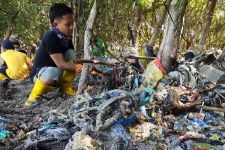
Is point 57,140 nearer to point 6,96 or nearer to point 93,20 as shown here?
point 93,20

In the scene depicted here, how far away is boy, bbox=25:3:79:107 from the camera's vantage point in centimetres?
479

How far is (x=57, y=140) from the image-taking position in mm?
3287

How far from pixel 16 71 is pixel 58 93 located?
4.51 ft

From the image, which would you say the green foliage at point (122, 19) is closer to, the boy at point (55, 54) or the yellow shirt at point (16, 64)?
the yellow shirt at point (16, 64)

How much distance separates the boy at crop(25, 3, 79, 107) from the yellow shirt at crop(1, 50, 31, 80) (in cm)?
126

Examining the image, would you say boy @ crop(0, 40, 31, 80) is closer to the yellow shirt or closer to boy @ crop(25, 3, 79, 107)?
the yellow shirt

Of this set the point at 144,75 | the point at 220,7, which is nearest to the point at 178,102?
the point at 144,75

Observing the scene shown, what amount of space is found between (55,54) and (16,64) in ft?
6.21

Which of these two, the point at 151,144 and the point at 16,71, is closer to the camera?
the point at 151,144

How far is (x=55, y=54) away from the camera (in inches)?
188

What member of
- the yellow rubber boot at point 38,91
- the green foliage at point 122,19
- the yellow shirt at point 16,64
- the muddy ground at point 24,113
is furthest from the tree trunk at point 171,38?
the green foliage at point 122,19

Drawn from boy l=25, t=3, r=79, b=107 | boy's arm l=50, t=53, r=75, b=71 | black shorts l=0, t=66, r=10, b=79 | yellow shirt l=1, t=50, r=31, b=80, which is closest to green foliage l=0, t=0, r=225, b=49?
yellow shirt l=1, t=50, r=31, b=80

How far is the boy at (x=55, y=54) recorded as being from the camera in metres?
4.79

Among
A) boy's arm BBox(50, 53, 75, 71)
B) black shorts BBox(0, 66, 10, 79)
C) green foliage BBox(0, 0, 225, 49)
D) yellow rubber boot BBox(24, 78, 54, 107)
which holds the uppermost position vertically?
green foliage BBox(0, 0, 225, 49)
